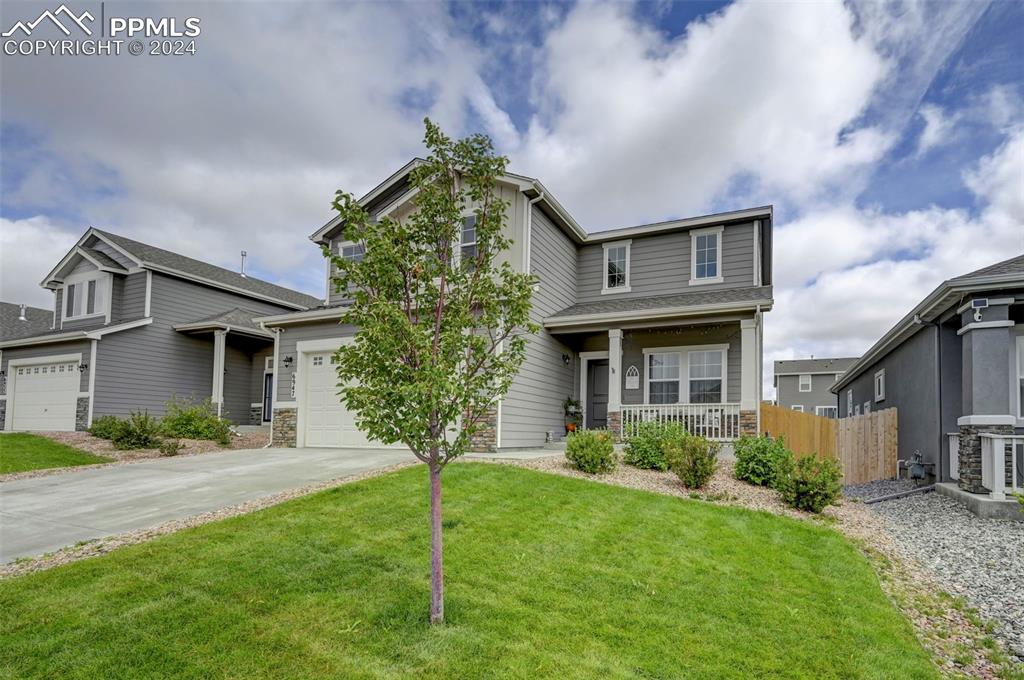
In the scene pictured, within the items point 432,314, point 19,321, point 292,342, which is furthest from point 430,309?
point 19,321

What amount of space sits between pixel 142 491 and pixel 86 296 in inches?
584

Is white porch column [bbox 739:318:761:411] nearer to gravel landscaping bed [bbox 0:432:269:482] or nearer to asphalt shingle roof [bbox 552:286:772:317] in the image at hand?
asphalt shingle roof [bbox 552:286:772:317]

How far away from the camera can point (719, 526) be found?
6711 millimetres

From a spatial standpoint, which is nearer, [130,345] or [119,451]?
[119,451]

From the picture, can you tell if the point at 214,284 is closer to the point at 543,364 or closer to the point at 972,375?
the point at 543,364

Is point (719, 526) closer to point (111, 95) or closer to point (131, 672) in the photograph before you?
point (131, 672)

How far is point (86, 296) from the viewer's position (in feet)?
63.4

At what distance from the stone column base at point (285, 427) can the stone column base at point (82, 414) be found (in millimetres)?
6759

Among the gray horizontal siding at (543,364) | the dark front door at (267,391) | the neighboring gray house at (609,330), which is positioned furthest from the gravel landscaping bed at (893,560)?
the dark front door at (267,391)

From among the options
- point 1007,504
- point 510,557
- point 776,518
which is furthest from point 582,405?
point 510,557

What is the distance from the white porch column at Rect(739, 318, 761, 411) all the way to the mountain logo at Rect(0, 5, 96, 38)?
44.1 ft

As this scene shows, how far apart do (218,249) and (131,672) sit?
25.6m

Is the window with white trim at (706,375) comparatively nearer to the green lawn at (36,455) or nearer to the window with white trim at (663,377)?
the window with white trim at (663,377)

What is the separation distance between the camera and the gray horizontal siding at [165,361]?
17234 mm
